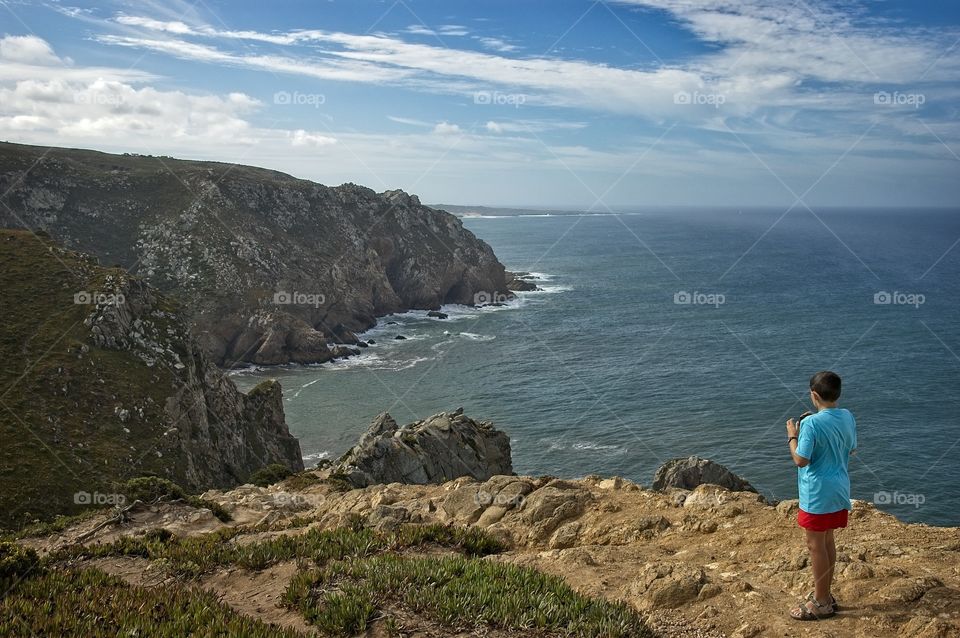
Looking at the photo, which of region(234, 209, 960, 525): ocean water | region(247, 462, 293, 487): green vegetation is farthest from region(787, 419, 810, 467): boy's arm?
region(234, 209, 960, 525): ocean water

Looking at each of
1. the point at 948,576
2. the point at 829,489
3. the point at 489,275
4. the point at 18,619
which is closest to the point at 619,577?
the point at 829,489

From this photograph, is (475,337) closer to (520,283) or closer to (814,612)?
(520,283)

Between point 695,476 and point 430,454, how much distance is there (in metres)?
14.4

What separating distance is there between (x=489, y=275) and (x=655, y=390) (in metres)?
65.5

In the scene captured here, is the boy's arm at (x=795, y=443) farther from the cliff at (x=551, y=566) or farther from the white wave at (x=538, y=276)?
the white wave at (x=538, y=276)

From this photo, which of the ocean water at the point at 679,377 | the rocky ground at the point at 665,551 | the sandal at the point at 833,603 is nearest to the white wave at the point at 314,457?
the ocean water at the point at 679,377

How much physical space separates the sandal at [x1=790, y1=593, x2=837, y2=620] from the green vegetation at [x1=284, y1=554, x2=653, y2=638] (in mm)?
1934

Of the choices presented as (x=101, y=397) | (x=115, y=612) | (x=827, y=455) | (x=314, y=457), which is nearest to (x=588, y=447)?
(x=314, y=457)

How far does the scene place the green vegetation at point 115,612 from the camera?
8523mm

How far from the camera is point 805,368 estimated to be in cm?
6862

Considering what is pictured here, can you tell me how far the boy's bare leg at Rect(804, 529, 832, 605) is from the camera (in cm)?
800

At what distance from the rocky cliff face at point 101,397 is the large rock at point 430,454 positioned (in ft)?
37.1

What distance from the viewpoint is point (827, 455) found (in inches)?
313

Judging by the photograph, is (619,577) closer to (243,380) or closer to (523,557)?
(523,557)
